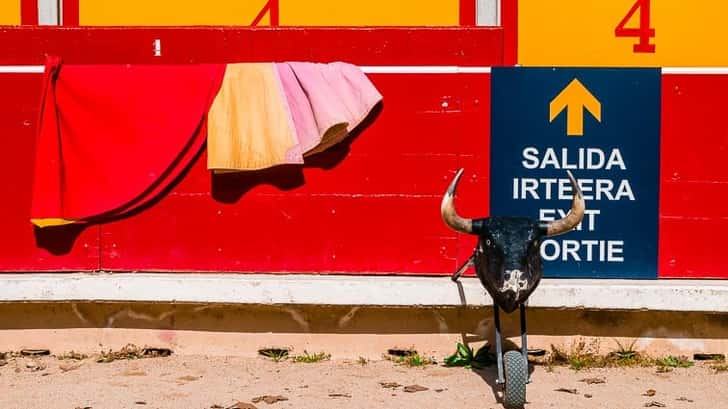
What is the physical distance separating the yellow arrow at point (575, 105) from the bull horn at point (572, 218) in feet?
3.68

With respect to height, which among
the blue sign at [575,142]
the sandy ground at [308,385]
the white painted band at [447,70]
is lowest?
the sandy ground at [308,385]

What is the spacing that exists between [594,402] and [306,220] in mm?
2079

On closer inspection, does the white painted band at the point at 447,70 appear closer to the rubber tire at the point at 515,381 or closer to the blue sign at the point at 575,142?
the blue sign at the point at 575,142

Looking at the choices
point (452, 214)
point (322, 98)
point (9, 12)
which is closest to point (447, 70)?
point (322, 98)

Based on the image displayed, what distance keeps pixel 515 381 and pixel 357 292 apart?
4.37 feet

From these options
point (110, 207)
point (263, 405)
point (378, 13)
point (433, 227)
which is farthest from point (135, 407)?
point (378, 13)

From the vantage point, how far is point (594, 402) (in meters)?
7.03

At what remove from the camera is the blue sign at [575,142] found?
8031 mm

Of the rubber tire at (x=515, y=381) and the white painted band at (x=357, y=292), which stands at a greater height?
the white painted band at (x=357, y=292)

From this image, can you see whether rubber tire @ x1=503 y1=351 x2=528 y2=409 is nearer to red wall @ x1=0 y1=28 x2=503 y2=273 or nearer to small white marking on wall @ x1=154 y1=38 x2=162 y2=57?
red wall @ x1=0 y1=28 x2=503 y2=273

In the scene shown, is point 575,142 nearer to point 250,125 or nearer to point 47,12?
point 250,125

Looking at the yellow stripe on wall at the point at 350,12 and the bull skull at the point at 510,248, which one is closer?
the bull skull at the point at 510,248

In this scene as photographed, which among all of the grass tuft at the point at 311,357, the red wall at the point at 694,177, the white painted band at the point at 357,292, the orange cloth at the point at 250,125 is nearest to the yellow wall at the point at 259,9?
the orange cloth at the point at 250,125

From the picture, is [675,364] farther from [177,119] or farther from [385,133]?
[177,119]
